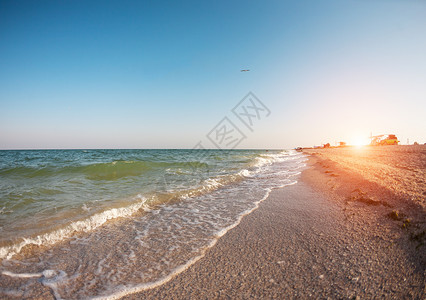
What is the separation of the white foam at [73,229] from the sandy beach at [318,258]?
2565 millimetres

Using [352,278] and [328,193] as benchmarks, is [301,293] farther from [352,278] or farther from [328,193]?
[328,193]

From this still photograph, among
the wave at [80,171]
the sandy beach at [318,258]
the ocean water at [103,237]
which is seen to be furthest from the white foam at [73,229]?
the wave at [80,171]

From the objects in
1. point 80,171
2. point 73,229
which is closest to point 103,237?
point 73,229

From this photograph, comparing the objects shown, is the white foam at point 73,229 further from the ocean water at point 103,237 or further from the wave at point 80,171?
the wave at point 80,171

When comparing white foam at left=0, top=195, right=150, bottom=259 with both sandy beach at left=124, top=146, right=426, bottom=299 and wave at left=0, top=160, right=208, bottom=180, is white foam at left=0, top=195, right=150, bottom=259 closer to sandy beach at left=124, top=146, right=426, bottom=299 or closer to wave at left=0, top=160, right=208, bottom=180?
sandy beach at left=124, top=146, right=426, bottom=299

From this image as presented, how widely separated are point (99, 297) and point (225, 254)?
1.61m

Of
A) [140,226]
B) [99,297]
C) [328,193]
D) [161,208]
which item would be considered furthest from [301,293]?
[328,193]

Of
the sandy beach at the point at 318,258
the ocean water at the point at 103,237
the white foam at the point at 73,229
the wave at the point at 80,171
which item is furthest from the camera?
the wave at the point at 80,171

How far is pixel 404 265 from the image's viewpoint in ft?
7.43

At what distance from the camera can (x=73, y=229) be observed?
4078mm

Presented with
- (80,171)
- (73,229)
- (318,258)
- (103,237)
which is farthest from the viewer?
(80,171)

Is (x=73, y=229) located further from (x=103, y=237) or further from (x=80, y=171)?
(x=80, y=171)

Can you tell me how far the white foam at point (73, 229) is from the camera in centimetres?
325

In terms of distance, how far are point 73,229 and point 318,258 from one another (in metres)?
4.50
